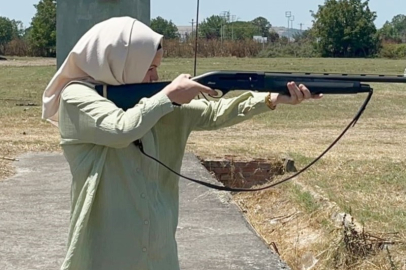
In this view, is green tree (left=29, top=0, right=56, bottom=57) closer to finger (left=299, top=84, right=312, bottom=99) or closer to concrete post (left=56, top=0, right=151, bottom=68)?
concrete post (left=56, top=0, right=151, bottom=68)

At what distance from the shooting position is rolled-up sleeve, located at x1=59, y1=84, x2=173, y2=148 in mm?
2816

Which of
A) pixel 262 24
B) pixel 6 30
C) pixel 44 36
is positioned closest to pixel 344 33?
pixel 44 36

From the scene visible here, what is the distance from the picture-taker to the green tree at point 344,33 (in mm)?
69812

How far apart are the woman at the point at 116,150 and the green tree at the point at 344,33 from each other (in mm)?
66592

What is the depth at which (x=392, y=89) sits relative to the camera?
25812 mm

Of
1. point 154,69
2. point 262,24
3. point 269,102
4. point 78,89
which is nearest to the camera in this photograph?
point 78,89

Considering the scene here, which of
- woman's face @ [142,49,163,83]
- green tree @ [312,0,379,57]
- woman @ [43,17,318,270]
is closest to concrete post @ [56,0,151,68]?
woman @ [43,17,318,270]

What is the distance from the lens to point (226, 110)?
3379 mm

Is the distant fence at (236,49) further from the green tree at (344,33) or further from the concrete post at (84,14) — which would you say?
the concrete post at (84,14)

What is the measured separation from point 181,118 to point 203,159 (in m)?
6.80

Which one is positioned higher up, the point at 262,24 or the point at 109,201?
the point at 262,24

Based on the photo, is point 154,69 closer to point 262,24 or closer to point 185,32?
point 185,32

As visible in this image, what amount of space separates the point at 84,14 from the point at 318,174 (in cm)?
371

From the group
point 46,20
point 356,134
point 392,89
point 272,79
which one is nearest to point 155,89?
point 272,79
